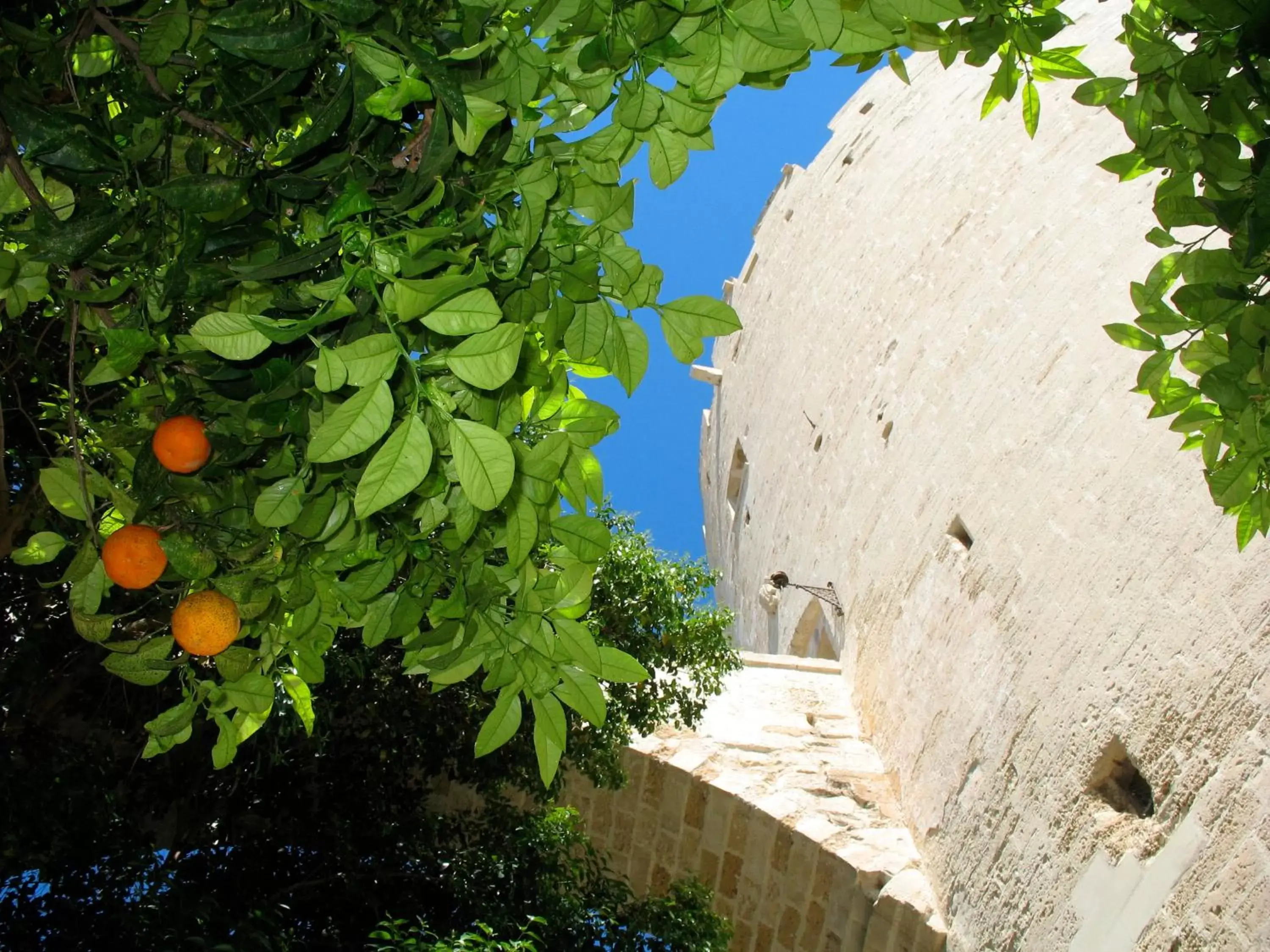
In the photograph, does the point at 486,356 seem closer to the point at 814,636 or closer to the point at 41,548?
the point at 41,548

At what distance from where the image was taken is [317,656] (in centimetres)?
143

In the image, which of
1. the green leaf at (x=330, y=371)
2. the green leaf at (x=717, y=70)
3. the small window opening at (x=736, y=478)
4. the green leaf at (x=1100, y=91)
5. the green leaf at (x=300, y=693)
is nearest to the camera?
the green leaf at (x=330, y=371)

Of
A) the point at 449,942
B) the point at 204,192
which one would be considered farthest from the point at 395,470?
the point at 449,942

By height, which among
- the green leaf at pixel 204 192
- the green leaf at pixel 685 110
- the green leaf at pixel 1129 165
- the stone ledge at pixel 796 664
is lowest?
the green leaf at pixel 204 192

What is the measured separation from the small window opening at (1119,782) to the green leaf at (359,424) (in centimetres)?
355

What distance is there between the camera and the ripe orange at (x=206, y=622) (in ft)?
4.29

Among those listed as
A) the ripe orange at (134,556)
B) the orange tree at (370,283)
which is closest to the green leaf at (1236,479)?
the orange tree at (370,283)

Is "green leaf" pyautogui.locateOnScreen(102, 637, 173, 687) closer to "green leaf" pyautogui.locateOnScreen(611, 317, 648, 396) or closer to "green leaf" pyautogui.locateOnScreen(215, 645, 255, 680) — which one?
"green leaf" pyautogui.locateOnScreen(215, 645, 255, 680)

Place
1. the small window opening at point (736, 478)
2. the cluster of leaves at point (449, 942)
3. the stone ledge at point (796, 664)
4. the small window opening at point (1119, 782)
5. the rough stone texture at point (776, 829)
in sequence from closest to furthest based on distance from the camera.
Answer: the cluster of leaves at point (449, 942), the small window opening at point (1119, 782), the rough stone texture at point (776, 829), the stone ledge at point (796, 664), the small window opening at point (736, 478)

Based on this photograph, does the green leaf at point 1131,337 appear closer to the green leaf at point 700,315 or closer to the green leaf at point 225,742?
the green leaf at point 700,315

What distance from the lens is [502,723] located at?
126 centimetres

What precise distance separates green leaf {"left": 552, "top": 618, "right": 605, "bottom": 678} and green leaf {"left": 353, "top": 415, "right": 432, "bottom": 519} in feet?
1.20

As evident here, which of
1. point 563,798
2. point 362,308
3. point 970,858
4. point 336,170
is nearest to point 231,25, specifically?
point 336,170

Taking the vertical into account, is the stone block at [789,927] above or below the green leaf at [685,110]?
below
